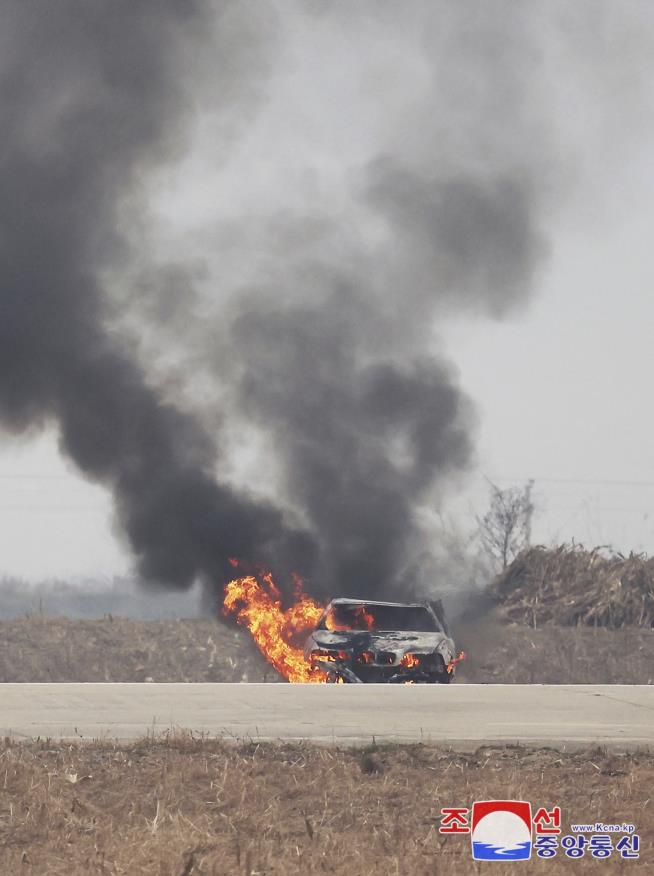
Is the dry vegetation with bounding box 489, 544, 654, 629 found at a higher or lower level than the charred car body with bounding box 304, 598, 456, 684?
higher

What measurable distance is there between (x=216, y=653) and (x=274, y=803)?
57.3 feet

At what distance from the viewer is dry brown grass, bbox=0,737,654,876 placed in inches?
287

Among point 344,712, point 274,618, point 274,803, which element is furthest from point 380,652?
point 274,803

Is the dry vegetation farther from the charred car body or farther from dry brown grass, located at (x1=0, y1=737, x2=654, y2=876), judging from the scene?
dry brown grass, located at (x1=0, y1=737, x2=654, y2=876)

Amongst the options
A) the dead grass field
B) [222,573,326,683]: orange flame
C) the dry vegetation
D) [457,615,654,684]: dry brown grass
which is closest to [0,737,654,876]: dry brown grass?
[222,573,326,683]: orange flame

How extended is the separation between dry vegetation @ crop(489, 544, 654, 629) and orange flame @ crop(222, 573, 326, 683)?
638 cm

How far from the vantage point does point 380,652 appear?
1689 cm

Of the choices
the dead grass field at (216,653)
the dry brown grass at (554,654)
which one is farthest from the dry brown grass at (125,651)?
the dry brown grass at (554,654)

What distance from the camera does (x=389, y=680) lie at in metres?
16.8

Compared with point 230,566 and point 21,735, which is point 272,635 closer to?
point 230,566

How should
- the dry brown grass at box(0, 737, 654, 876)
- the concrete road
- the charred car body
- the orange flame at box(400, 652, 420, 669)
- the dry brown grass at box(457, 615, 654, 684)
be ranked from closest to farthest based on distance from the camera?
the dry brown grass at box(0, 737, 654, 876)
the concrete road
the charred car body
the orange flame at box(400, 652, 420, 669)
the dry brown grass at box(457, 615, 654, 684)

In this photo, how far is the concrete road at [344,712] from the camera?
35.4ft

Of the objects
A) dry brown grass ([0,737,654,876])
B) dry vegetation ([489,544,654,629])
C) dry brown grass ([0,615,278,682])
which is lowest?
dry brown grass ([0,737,654,876])

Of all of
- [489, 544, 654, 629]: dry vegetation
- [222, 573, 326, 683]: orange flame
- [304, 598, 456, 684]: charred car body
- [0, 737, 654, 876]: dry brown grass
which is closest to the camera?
[0, 737, 654, 876]: dry brown grass
